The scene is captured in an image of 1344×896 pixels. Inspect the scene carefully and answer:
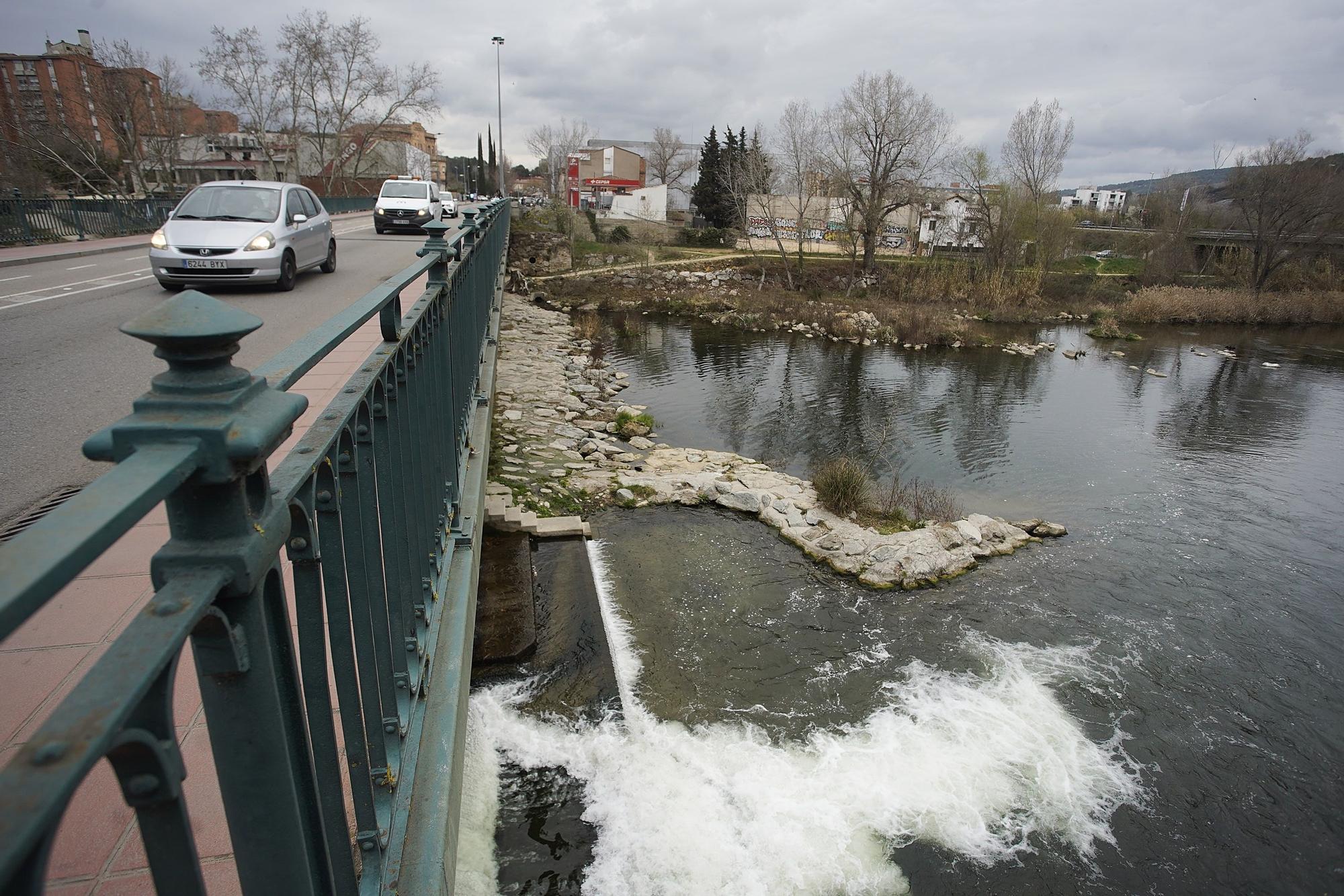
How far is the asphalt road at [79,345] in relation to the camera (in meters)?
5.21

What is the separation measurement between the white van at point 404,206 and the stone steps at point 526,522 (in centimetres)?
1745

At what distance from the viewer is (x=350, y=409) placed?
6.62 ft

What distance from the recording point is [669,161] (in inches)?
3740

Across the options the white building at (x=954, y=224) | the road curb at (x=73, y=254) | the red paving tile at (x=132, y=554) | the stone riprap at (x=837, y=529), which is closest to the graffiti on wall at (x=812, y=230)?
the white building at (x=954, y=224)

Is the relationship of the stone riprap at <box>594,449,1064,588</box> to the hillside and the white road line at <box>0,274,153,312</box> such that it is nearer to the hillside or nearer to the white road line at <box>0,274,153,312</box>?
the white road line at <box>0,274,153,312</box>

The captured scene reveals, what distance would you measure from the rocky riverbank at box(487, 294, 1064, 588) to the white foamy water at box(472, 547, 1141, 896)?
2.60m

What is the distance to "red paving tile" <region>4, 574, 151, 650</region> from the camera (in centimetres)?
318

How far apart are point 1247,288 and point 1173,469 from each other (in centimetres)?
3519

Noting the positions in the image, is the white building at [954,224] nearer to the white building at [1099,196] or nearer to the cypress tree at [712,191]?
the cypress tree at [712,191]

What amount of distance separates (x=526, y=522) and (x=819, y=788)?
397cm

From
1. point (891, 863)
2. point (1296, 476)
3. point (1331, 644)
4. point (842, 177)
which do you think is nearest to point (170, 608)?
point (891, 863)

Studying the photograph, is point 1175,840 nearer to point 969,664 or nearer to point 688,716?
point 969,664

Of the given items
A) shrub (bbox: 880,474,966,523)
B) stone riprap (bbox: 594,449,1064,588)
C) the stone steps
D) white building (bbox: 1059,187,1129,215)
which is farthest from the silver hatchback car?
white building (bbox: 1059,187,1129,215)

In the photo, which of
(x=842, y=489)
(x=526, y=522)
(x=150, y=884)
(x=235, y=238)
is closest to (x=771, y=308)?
(x=842, y=489)
